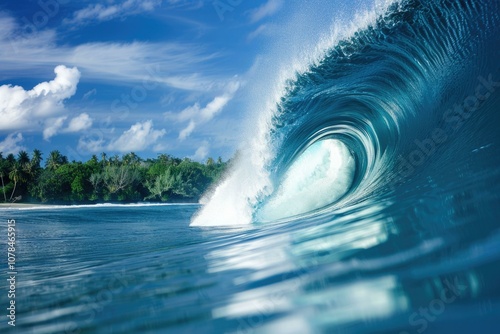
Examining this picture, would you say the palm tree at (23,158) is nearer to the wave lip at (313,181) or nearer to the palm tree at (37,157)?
the palm tree at (37,157)

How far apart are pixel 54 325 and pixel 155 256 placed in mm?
2446

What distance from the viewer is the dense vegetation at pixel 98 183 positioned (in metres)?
69.2

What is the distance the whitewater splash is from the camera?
7840 mm

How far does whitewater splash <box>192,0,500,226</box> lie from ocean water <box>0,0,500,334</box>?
3 centimetres

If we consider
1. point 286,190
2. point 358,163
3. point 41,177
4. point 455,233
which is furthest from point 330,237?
point 41,177

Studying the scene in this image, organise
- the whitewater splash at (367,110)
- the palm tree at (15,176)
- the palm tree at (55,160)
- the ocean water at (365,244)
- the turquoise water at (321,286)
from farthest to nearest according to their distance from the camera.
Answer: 1. the palm tree at (55,160)
2. the palm tree at (15,176)
3. the whitewater splash at (367,110)
4. the ocean water at (365,244)
5. the turquoise water at (321,286)

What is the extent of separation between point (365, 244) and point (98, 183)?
7454 cm

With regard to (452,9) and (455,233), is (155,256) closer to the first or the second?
(455,233)

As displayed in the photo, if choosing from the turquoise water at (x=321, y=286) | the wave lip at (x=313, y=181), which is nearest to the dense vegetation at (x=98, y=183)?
the wave lip at (x=313, y=181)

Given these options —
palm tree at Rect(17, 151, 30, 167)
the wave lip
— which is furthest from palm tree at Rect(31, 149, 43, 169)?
the wave lip

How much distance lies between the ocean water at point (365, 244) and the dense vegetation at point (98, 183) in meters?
56.3

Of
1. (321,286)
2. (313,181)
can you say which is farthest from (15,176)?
(321,286)

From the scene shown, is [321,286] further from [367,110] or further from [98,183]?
[98,183]

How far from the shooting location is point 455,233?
2.53 meters
